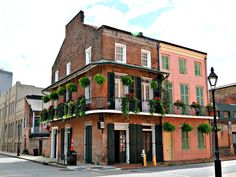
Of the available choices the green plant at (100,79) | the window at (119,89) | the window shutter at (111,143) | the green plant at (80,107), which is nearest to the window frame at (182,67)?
the window at (119,89)

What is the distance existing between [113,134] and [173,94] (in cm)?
682

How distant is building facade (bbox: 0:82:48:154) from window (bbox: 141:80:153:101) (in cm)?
1714

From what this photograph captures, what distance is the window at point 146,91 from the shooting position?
20.9 meters

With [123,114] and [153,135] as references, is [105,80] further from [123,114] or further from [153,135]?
[153,135]

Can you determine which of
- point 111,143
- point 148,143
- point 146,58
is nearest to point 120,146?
point 111,143

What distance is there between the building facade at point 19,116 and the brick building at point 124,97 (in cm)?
1027

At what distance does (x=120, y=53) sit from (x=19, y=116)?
24.6 metres

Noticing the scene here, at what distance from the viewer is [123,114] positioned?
60.3 feet

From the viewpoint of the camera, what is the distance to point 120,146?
747 inches

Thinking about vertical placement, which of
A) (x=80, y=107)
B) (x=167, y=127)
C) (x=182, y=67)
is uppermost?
(x=182, y=67)

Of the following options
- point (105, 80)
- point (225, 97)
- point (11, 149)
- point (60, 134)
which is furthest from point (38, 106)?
point (225, 97)

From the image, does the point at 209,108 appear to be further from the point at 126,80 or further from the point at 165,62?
the point at 126,80

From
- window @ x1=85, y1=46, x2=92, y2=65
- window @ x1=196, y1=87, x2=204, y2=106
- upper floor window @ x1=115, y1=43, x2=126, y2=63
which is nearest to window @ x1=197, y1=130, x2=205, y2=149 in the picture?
window @ x1=196, y1=87, x2=204, y2=106

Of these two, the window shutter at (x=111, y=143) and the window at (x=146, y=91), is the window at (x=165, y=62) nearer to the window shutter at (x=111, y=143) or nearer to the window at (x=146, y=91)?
the window at (x=146, y=91)
